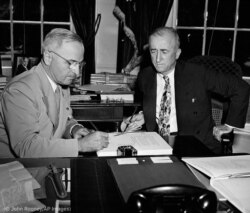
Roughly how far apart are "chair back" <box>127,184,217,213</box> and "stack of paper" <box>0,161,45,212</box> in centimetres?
32

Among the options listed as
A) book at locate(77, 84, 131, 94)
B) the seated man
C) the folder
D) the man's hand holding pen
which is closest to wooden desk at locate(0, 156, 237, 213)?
the folder

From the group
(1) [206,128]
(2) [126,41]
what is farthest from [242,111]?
(2) [126,41]

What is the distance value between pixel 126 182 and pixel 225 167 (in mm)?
399

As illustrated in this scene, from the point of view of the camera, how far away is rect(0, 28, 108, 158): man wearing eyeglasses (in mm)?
1574

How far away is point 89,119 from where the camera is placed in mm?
2996

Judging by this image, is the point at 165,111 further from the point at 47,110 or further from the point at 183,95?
the point at 47,110

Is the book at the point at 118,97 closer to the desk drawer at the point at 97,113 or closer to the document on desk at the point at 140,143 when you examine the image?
the desk drawer at the point at 97,113

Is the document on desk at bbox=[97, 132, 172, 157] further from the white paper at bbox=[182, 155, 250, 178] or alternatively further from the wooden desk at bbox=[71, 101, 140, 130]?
the wooden desk at bbox=[71, 101, 140, 130]

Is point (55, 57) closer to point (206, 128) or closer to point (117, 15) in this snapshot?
point (206, 128)

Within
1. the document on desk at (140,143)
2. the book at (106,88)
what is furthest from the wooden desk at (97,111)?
the document on desk at (140,143)

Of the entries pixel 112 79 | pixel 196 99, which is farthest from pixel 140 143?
pixel 112 79

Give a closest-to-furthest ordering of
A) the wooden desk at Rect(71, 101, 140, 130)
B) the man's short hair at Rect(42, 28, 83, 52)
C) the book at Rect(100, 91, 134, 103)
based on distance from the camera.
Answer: the man's short hair at Rect(42, 28, 83, 52)
the wooden desk at Rect(71, 101, 140, 130)
the book at Rect(100, 91, 134, 103)

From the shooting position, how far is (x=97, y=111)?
299 centimetres

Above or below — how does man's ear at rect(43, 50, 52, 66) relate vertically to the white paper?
above
